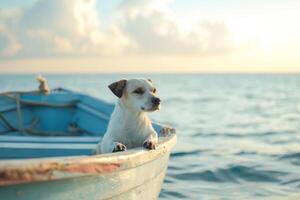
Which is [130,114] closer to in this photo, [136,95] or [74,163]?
[136,95]

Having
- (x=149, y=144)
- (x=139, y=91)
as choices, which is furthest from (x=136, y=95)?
(x=149, y=144)

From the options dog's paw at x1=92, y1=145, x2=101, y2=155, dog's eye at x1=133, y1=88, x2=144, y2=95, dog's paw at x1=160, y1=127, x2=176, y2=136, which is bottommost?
dog's paw at x1=92, y1=145, x2=101, y2=155

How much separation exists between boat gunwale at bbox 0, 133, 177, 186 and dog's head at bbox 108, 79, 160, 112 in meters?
0.63

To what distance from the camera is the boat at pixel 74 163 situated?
2.72m

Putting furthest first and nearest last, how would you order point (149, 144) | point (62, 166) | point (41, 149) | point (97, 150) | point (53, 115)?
point (53, 115) < point (41, 149) < point (97, 150) < point (149, 144) < point (62, 166)

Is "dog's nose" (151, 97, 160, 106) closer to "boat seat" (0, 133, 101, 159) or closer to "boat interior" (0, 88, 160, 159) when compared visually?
"boat seat" (0, 133, 101, 159)

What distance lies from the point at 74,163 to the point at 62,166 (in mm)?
95

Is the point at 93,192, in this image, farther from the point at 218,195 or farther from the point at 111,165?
the point at 218,195

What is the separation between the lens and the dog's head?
4027 millimetres

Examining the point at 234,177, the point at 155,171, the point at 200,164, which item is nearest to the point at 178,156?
the point at 200,164

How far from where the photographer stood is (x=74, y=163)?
9.31ft

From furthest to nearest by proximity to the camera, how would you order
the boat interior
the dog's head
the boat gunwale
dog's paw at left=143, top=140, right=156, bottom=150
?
the boat interior → the dog's head → dog's paw at left=143, top=140, right=156, bottom=150 → the boat gunwale

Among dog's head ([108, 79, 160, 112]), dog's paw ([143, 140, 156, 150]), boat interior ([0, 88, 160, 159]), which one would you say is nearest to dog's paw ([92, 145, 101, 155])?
dog's head ([108, 79, 160, 112])

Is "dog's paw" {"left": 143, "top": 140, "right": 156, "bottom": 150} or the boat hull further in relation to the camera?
"dog's paw" {"left": 143, "top": 140, "right": 156, "bottom": 150}
